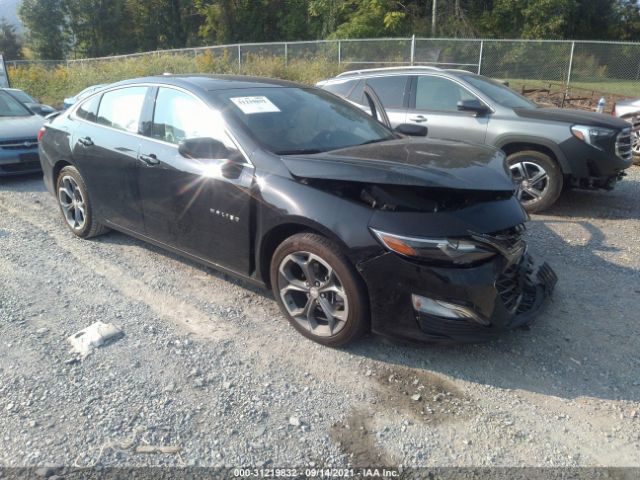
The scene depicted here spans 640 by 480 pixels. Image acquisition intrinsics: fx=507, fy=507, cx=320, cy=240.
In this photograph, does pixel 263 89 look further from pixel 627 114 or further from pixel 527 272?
pixel 627 114

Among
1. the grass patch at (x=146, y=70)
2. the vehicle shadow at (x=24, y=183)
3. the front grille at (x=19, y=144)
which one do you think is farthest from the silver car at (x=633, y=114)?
the front grille at (x=19, y=144)

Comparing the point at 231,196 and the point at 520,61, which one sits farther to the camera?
the point at 520,61

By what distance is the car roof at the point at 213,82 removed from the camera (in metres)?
4.00

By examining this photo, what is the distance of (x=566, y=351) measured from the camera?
3254 millimetres

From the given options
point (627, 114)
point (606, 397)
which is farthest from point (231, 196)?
point (627, 114)

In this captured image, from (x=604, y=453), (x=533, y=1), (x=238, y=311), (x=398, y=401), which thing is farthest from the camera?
(x=533, y=1)

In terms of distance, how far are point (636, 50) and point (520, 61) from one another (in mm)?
3277

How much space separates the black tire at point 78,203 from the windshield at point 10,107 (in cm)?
443

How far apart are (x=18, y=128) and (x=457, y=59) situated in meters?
13.9

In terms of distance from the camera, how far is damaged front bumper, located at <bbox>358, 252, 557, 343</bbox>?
2848mm

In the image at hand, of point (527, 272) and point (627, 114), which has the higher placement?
point (627, 114)

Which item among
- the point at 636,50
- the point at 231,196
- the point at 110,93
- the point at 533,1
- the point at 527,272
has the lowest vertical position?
the point at 527,272

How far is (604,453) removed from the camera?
2.44 meters

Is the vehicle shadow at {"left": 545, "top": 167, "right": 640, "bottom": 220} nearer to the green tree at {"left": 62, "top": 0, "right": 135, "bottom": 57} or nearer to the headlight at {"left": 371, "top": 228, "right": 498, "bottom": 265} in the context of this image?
the headlight at {"left": 371, "top": 228, "right": 498, "bottom": 265}
